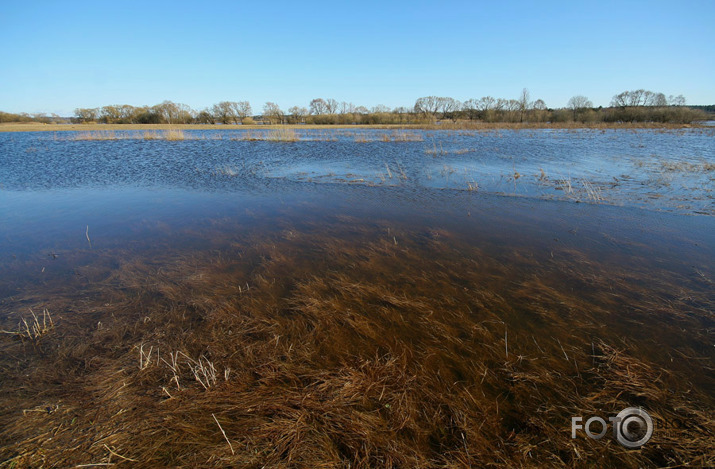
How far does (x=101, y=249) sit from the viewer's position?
5.68 m

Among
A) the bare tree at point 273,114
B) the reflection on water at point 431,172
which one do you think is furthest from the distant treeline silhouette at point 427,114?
the reflection on water at point 431,172

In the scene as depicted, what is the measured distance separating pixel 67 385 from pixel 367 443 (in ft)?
9.37

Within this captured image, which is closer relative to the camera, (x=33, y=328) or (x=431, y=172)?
(x=33, y=328)

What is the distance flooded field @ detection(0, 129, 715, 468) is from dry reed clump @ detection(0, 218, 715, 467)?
0.02 metres

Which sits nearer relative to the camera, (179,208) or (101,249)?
(101,249)

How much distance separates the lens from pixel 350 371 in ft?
8.97

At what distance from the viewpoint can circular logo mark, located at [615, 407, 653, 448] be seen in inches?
83.8

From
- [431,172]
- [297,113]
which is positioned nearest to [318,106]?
[297,113]

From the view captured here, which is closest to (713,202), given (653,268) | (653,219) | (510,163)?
(653,219)

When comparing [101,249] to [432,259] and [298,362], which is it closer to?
[298,362]

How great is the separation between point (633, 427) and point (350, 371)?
2.38 m

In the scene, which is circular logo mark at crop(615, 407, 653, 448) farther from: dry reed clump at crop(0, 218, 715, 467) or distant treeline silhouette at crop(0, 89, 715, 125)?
distant treeline silhouette at crop(0, 89, 715, 125)

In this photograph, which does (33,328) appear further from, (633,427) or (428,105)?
(428,105)

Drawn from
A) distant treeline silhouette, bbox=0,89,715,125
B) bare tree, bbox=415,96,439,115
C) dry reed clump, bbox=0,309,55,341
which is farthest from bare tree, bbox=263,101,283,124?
dry reed clump, bbox=0,309,55,341
